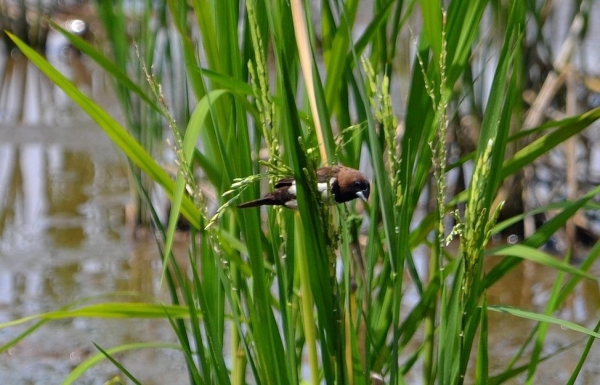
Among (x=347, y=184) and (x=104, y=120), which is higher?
(x=104, y=120)

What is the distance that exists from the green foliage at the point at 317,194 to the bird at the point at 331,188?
23 mm

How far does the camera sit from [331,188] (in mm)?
1265

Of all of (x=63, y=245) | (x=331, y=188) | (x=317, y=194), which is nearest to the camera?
(x=317, y=194)

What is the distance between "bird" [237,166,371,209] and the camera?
4.17ft

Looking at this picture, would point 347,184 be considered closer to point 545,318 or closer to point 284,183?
point 284,183

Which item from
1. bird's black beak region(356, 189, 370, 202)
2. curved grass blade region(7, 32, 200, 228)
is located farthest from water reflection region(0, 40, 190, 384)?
bird's black beak region(356, 189, 370, 202)

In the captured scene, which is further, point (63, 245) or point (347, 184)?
point (63, 245)

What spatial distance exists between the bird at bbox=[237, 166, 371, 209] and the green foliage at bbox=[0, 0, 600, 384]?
0.9 inches

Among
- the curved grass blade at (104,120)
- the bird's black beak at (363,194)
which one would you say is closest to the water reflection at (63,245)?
the curved grass blade at (104,120)

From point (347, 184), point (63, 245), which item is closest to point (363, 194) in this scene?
point (347, 184)

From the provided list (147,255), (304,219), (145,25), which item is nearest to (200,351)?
(304,219)

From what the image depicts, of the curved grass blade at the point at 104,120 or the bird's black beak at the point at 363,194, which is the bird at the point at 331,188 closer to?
the bird's black beak at the point at 363,194

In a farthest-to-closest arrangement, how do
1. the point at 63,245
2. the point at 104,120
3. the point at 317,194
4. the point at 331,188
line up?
the point at 63,245 < the point at 104,120 < the point at 331,188 < the point at 317,194

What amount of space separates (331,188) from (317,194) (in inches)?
5.4
